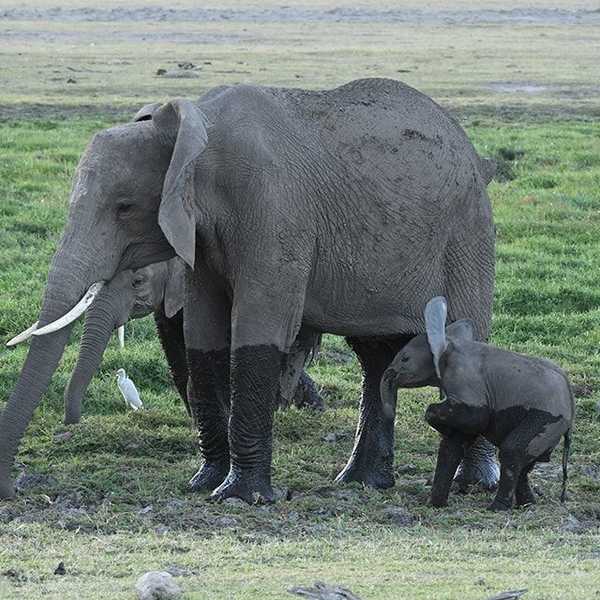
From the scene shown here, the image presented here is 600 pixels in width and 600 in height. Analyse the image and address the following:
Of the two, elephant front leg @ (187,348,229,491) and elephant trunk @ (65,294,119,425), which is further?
elephant trunk @ (65,294,119,425)

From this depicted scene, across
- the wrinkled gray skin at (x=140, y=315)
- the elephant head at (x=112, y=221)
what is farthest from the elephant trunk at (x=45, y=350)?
the wrinkled gray skin at (x=140, y=315)

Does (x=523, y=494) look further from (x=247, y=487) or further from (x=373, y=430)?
(x=247, y=487)

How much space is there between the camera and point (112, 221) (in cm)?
806

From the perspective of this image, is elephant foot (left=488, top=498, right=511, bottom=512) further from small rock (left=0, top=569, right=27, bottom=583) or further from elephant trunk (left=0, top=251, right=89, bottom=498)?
small rock (left=0, top=569, right=27, bottom=583)

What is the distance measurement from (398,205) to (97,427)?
236 cm

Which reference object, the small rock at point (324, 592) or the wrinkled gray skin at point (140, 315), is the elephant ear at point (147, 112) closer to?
the wrinkled gray skin at point (140, 315)

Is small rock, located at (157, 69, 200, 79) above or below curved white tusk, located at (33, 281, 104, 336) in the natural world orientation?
below

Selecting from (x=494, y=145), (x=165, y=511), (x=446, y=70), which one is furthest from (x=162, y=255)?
(x=446, y=70)

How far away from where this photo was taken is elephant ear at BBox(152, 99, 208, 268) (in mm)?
7852

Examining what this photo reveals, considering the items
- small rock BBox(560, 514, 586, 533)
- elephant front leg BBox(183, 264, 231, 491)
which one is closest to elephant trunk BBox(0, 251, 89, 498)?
elephant front leg BBox(183, 264, 231, 491)

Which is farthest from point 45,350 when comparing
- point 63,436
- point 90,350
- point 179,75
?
point 179,75

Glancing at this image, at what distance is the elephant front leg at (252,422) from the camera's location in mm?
8367

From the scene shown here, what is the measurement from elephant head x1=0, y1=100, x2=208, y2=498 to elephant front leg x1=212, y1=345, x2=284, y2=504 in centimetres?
71

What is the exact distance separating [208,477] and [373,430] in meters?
0.93
